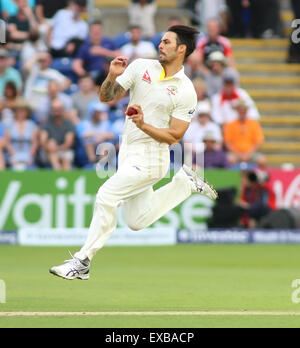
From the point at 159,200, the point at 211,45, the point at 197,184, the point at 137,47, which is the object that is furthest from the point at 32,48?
the point at 159,200

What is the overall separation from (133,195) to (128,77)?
3.33ft

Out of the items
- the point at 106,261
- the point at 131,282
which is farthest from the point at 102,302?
the point at 106,261

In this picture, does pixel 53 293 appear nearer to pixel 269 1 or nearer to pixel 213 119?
pixel 213 119

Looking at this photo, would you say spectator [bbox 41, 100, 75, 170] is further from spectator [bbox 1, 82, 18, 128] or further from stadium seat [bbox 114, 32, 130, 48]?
stadium seat [bbox 114, 32, 130, 48]

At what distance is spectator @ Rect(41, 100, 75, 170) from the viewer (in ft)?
55.5

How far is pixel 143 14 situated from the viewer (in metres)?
19.8

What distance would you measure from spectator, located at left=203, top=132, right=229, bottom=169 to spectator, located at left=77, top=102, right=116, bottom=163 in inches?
57.6

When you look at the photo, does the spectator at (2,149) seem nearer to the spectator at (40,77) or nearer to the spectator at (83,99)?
the spectator at (40,77)

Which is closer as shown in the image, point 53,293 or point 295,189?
point 53,293

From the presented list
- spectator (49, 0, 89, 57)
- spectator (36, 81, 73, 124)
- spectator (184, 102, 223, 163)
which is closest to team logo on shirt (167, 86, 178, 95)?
spectator (184, 102, 223, 163)

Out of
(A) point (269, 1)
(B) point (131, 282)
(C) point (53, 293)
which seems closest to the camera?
(C) point (53, 293)

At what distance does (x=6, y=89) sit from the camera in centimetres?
1750

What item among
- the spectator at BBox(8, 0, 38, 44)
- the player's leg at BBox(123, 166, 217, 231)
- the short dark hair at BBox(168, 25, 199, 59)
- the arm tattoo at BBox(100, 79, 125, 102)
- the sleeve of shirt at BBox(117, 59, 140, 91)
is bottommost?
the player's leg at BBox(123, 166, 217, 231)
